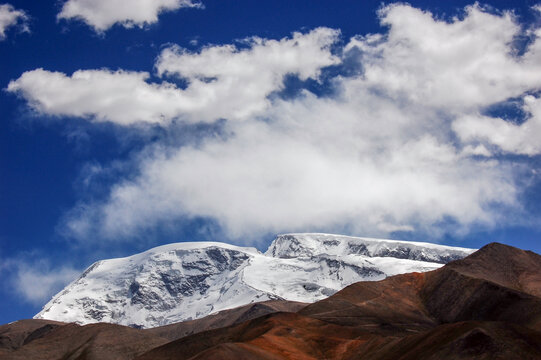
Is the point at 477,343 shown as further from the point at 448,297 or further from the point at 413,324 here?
the point at 448,297

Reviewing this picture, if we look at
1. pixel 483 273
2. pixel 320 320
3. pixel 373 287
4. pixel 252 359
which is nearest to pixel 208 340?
pixel 320 320

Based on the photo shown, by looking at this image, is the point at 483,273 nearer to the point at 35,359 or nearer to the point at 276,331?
the point at 276,331

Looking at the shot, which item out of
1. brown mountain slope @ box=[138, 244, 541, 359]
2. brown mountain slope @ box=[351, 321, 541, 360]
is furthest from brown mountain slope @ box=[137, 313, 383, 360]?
brown mountain slope @ box=[351, 321, 541, 360]

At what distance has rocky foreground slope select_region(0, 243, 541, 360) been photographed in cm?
8094

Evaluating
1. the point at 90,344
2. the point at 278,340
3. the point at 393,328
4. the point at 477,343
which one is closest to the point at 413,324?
the point at 393,328

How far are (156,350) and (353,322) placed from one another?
4099cm

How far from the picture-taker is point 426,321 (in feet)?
470

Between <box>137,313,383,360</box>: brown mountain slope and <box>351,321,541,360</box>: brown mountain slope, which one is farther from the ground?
<box>137,313,383,360</box>: brown mountain slope

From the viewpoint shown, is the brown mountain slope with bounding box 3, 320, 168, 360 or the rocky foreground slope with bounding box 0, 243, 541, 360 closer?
the rocky foreground slope with bounding box 0, 243, 541, 360

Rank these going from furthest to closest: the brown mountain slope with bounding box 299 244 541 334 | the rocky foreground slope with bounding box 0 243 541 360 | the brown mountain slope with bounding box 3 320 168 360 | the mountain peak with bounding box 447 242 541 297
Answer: the brown mountain slope with bounding box 3 320 168 360 → the mountain peak with bounding box 447 242 541 297 → the brown mountain slope with bounding box 299 244 541 334 → the rocky foreground slope with bounding box 0 243 541 360

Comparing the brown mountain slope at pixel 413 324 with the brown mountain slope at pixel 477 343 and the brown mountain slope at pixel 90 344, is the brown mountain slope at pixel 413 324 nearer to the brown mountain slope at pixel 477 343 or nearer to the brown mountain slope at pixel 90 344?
the brown mountain slope at pixel 477 343

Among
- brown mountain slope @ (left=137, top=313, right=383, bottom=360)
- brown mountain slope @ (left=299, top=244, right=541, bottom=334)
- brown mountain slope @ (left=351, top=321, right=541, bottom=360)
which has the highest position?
brown mountain slope @ (left=299, top=244, right=541, bottom=334)

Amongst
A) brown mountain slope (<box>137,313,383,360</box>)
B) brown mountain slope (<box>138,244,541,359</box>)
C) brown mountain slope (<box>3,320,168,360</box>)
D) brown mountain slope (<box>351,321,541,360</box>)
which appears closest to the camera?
brown mountain slope (<box>351,321,541,360</box>)

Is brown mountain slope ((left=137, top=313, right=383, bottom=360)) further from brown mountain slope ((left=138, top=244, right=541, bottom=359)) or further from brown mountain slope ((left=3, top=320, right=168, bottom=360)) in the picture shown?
brown mountain slope ((left=3, top=320, right=168, bottom=360))
